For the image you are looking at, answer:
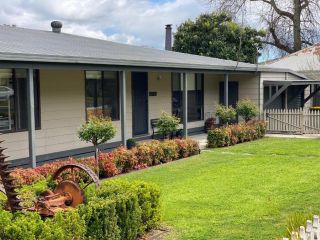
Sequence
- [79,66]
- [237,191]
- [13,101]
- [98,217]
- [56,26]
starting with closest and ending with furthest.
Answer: [98,217], [237,191], [79,66], [13,101], [56,26]

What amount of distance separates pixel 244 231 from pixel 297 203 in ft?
5.69

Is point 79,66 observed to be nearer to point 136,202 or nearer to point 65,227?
point 136,202

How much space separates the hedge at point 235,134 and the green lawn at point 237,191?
1302 millimetres

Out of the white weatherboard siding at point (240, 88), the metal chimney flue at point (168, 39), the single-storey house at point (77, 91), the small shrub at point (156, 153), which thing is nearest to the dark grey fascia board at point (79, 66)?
the single-storey house at point (77, 91)

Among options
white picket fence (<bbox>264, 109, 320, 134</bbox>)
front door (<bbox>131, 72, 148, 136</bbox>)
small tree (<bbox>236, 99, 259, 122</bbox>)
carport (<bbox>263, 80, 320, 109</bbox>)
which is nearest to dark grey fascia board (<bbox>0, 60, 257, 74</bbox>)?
front door (<bbox>131, 72, 148, 136</bbox>)

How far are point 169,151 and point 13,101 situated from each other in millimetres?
4369

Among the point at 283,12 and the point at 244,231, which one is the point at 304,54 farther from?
the point at 244,231

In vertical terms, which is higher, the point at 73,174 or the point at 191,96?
the point at 191,96

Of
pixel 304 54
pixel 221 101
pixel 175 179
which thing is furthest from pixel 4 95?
pixel 304 54

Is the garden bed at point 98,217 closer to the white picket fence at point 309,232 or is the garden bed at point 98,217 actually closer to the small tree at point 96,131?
the white picket fence at point 309,232

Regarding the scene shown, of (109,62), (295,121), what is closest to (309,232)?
(109,62)

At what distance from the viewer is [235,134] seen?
15.8m

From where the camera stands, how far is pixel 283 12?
1444 inches

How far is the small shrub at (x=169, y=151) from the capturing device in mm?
12336
